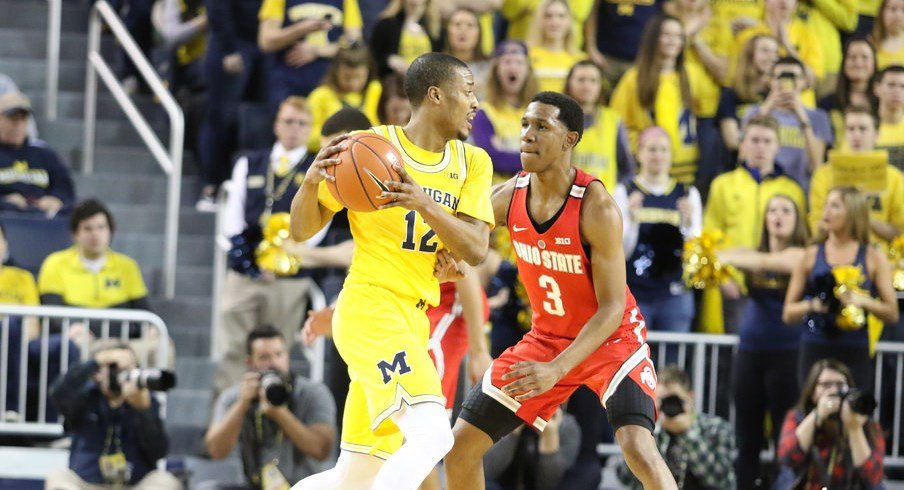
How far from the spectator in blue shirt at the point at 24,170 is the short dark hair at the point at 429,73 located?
17.1 feet

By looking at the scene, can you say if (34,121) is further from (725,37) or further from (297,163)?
(725,37)

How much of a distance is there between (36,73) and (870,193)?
263 inches

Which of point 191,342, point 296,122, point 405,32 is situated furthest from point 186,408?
point 405,32

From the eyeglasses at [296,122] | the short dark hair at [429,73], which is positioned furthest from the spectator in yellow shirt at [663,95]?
the short dark hair at [429,73]

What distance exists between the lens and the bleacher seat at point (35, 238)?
1056cm

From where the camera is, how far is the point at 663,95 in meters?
11.3

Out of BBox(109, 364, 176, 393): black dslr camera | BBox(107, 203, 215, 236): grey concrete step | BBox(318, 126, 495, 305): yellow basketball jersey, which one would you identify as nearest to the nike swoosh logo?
BBox(318, 126, 495, 305): yellow basketball jersey

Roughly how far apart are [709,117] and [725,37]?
79 cm

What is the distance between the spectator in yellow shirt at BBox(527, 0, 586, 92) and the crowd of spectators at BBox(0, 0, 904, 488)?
2 centimetres

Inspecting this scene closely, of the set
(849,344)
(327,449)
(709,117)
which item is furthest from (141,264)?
(849,344)

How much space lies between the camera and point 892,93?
11.3 meters

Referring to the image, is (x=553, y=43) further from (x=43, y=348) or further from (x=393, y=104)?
(x=43, y=348)

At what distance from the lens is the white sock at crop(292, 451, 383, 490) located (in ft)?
20.0

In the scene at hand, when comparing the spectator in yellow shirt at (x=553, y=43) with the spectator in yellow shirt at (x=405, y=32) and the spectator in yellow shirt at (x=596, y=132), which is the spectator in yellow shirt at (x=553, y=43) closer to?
the spectator in yellow shirt at (x=596, y=132)
